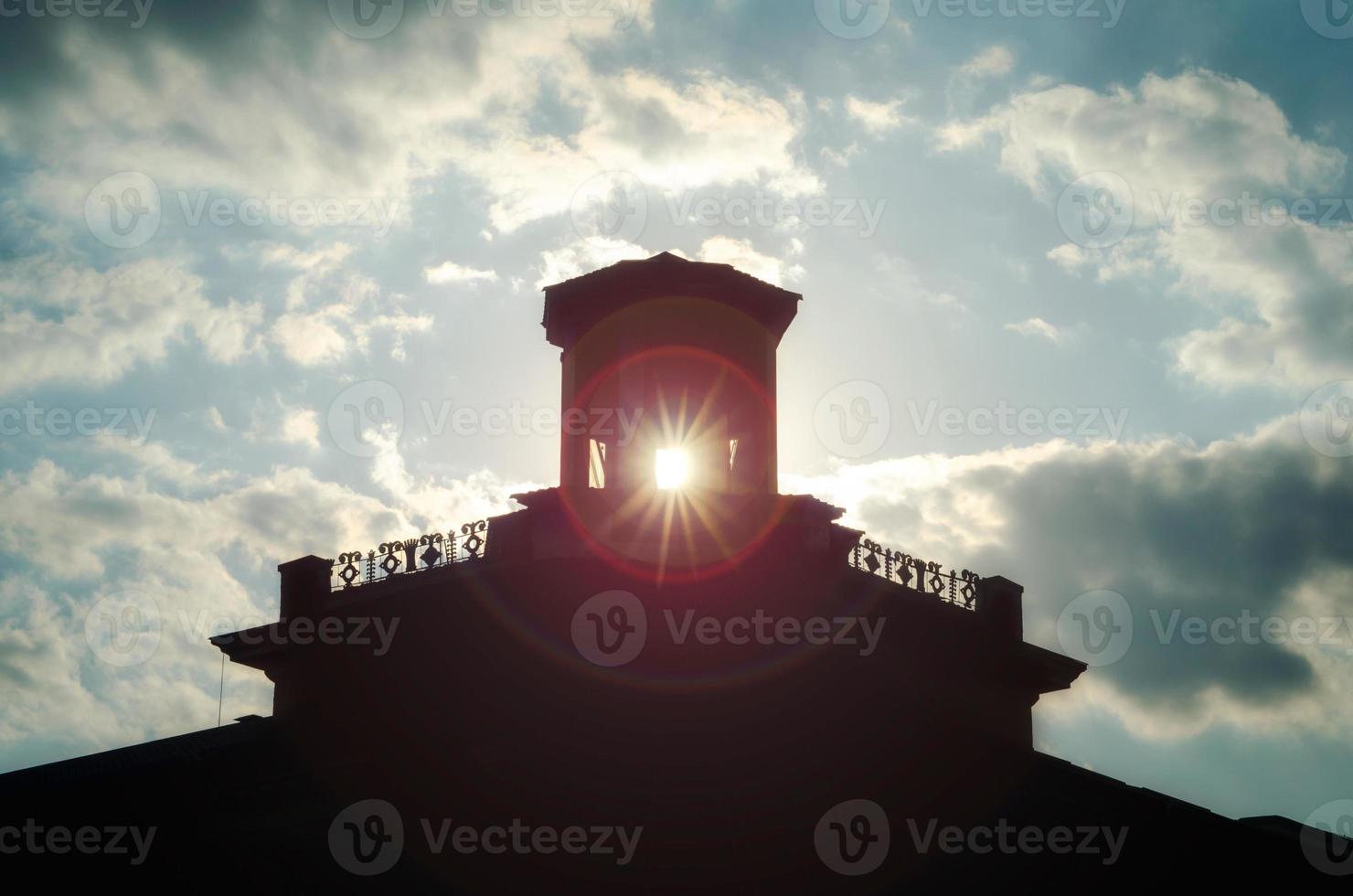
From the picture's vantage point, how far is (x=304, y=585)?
1277 inches

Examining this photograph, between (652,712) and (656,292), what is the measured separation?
9.82m

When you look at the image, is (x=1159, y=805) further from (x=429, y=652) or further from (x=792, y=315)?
(x=429, y=652)

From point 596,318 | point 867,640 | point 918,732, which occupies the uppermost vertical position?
point 596,318

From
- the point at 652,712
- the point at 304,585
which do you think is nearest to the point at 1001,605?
the point at 652,712

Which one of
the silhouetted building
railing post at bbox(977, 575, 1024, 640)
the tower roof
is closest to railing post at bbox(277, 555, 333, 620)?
the silhouetted building

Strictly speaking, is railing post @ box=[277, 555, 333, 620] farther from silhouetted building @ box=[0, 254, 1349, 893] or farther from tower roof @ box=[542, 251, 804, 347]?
tower roof @ box=[542, 251, 804, 347]

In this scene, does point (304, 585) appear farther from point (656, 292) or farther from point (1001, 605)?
point (1001, 605)

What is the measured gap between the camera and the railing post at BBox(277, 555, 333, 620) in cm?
3231

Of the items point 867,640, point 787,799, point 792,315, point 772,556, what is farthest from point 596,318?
point 787,799

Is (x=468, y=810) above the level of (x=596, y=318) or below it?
below

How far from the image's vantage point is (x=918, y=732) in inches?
1185

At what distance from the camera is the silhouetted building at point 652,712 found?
26969mm

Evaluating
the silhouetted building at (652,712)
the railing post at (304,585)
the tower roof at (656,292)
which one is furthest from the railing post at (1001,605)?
the railing post at (304,585)

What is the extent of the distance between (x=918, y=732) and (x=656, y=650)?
617 centimetres
